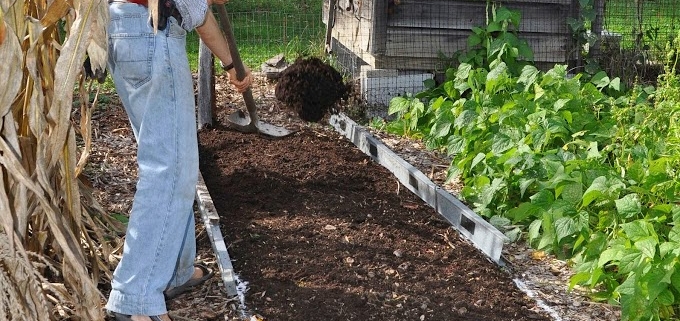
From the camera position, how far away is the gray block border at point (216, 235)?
13.5ft

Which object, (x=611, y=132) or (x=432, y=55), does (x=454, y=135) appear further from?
(x=432, y=55)

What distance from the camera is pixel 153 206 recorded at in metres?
3.41

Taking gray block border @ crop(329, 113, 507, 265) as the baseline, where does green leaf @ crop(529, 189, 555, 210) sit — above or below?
above

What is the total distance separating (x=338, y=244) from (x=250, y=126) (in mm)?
2055

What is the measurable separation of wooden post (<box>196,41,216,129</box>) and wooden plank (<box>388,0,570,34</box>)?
1608 mm

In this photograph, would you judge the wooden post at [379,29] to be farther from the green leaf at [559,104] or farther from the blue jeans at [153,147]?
the blue jeans at [153,147]

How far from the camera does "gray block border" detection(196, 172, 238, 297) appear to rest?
4.11 metres

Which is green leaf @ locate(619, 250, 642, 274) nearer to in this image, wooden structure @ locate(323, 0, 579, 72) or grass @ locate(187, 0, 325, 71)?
wooden structure @ locate(323, 0, 579, 72)

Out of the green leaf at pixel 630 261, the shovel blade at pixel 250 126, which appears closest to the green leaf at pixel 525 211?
the green leaf at pixel 630 261

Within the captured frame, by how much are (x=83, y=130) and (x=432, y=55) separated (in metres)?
4.46

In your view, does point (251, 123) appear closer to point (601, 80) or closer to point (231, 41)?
point (231, 41)

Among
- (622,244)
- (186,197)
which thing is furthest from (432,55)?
(186,197)

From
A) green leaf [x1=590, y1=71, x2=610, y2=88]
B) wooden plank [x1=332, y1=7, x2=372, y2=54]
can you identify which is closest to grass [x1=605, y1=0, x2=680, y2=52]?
green leaf [x1=590, y1=71, x2=610, y2=88]

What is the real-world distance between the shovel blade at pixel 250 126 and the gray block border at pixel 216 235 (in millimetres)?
1208
